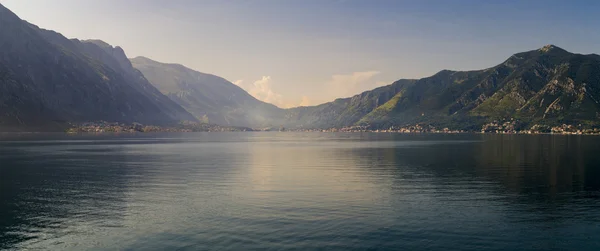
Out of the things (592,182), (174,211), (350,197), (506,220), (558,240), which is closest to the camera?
(558,240)

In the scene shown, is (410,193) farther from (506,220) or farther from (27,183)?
(27,183)

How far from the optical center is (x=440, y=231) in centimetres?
4400

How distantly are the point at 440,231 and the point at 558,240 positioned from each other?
35.6 feet

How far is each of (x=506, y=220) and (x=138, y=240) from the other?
4012 centimetres

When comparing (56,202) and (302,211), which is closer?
(302,211)

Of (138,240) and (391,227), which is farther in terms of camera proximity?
(391,227)

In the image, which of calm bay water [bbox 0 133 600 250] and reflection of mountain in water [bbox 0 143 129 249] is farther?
reflection of mountain in water [bbox 0 143 129 249]

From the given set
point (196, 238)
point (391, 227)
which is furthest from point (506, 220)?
point (196, 238)

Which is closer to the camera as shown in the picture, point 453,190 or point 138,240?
point 138,240

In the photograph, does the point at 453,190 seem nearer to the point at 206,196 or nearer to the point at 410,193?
the point at 410,193

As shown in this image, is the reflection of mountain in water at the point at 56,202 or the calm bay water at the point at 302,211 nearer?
the calm bay water at the point at 302,211

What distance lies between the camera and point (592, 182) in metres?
78.3

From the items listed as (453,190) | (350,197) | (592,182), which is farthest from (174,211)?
(592,182)

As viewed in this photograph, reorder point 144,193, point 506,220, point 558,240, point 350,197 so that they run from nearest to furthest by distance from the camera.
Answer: point 558,240, point 506,220, point 350,197, point 144,193
